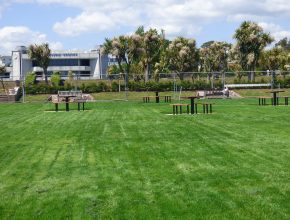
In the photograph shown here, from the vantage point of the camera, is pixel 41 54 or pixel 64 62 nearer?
pixel 41 54

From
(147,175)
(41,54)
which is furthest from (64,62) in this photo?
(147,175)

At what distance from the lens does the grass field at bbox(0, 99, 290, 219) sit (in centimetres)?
628

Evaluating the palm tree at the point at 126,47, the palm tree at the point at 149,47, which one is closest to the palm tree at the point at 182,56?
the palm tree at the point at 149,47

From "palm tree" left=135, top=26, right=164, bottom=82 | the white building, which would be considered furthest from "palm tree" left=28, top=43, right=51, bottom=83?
the white building

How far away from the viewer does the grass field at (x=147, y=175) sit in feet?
20.6

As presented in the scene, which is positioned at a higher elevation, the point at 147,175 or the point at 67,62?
the point at 67,62

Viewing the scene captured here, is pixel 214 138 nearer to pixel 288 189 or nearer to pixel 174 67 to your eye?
pixel 288 189

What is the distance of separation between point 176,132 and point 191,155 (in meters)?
4.24

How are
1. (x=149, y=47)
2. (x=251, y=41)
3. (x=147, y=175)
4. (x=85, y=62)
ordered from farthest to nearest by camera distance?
(x=85, y=62)
(x=149, y=47)
(x=251, y=41)
(x=147, y=175)

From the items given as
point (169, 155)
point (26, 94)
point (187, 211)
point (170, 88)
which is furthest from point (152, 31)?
point (187, 211)

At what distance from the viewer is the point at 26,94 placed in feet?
142

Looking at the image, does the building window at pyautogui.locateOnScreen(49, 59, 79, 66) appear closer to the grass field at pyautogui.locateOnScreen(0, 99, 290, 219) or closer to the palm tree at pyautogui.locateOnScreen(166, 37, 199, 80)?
the palm tree at pyautogui.locateOnScreen(166, 37, 199, 80)

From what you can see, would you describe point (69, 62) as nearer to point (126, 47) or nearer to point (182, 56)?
point (182, 56)

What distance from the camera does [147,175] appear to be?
26.9 feet
